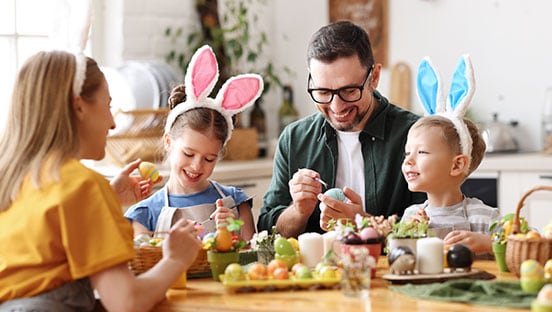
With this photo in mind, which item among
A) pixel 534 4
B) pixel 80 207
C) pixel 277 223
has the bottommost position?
pixel 277 223

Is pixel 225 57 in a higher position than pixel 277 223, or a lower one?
higher

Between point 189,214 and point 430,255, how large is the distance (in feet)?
3.32

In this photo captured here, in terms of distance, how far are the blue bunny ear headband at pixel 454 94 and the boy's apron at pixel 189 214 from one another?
74 centimetres

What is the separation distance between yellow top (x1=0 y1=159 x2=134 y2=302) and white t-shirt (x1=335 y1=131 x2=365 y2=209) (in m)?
1.40

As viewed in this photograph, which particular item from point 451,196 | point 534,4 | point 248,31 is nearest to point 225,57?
point 248,31

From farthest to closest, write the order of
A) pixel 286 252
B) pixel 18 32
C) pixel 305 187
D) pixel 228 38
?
pixel 228 38, pixel 18 32, pixel 305 187, pixel 286 252

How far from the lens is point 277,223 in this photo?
10.8 ft

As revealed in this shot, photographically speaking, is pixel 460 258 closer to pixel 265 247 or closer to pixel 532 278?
pixel 532 278

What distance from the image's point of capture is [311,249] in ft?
8.53

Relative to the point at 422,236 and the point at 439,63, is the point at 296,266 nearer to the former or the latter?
the point at 422,236

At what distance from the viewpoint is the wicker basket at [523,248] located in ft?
7.66

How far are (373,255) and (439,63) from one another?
3.30 meters

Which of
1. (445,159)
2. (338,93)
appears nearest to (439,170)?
(445,159)

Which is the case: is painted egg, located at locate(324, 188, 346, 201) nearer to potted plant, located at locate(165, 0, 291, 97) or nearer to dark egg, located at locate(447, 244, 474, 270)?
dark egg, located at locate(447, 244, 474, 270)
